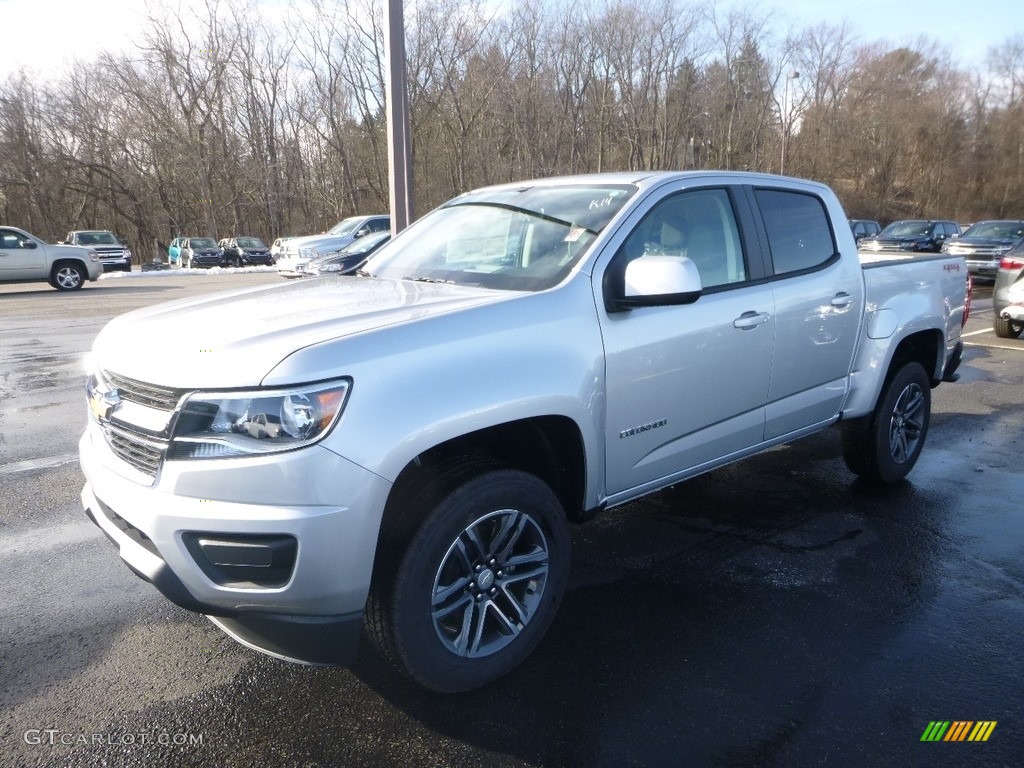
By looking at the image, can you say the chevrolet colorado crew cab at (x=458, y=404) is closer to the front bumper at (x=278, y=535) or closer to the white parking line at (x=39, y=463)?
the front bumper at (x=278, y=535)

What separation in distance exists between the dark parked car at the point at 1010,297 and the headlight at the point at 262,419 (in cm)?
1153

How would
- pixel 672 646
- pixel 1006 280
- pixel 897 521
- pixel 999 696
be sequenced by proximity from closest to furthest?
pixel 999 696
pixel 672 646
pixel 897 521
pixel 1006 280

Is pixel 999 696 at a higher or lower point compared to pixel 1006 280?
lower

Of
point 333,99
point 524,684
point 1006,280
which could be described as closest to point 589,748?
point 524,684

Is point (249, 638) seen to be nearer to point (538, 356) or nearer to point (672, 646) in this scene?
point (538, 356)

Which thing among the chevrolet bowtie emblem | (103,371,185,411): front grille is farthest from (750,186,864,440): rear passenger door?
the chevrolet bowtie emblem

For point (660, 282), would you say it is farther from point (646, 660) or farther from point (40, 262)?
point (40, 262)

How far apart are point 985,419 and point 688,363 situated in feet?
16.1

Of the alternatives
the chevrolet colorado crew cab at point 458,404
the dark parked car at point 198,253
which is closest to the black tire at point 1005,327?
the chevrolet colorado crew cab at point 458,404

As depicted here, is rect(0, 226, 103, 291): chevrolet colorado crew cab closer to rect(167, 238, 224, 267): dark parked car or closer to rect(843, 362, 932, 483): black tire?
rect(167, 238, 224, 267): dark parked car

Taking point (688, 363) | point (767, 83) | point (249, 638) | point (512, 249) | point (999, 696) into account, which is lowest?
point (999, 696)

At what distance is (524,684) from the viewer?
9.31 ft

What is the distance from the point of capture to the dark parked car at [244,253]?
Result: 3609 cm

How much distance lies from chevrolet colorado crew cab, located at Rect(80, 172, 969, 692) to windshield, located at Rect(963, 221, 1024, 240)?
798 inches
